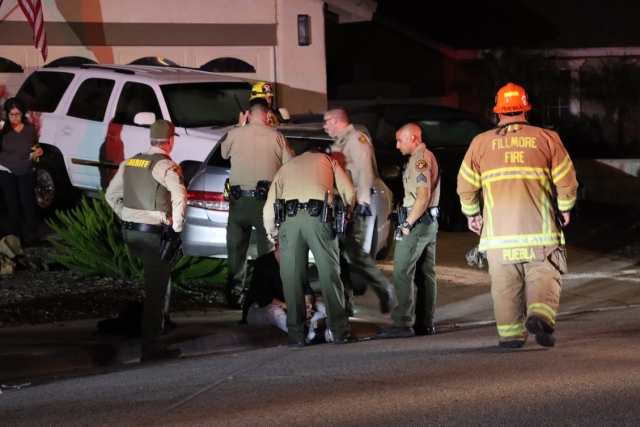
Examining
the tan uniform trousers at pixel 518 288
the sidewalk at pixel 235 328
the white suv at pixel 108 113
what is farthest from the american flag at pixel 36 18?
the tan uniform trousers at pixel 518 288

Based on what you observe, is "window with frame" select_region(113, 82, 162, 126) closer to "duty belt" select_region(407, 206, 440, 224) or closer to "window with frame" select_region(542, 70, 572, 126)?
"duty belt" select_region(407, 206, 440, 224)

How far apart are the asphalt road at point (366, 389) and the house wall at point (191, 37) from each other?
9.25m

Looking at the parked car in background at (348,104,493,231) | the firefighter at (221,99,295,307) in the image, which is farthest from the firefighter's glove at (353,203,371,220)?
the parked car in background at (348,104,493,231)

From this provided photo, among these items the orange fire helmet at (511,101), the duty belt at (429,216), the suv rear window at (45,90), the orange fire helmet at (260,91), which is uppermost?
the suv rear window at (45,90)

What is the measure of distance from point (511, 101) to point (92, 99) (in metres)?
7.54

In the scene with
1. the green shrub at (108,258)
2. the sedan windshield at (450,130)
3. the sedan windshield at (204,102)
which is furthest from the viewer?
the sedan windshield at (450,130)

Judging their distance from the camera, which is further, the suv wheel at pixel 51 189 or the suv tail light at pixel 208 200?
the suv wheel at pixel 51 189

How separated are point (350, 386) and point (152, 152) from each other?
281cm

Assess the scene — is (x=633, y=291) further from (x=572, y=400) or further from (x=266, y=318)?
(x=572, y=400)

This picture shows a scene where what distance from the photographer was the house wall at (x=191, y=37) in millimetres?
17141

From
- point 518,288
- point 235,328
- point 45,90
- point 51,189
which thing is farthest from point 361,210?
point 45,90

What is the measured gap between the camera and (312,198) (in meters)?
9.02

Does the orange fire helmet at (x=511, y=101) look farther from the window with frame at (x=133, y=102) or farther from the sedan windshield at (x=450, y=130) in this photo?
the sedan windshield at (x=450, y=130)

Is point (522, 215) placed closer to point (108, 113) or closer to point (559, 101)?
point (108, 113)
